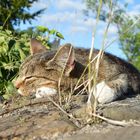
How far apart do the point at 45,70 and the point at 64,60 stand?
425 mm

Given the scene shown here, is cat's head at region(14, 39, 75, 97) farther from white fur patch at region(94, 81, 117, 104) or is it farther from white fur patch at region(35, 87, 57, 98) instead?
white fur patch at region(94, 81, 117, 104)

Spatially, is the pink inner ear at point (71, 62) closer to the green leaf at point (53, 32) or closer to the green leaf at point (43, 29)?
the green leaf at point (53, 32)

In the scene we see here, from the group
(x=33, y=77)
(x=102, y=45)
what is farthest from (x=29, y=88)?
(x=102, y=45)

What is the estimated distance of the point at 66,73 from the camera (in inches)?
→ 262

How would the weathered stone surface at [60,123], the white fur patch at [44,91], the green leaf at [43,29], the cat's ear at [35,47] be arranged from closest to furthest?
the weathered stone surface at [60,123]
the white fur patch at [44,91]
the cat's ear at [35,47]
the green leaf at [43,29]

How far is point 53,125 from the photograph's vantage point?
4281mm

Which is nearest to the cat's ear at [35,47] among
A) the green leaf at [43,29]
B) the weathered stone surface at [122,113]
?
the green leaf at [43,29]

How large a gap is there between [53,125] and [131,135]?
28.1 inches

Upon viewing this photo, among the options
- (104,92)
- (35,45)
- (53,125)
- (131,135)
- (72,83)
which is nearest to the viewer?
(131,135)

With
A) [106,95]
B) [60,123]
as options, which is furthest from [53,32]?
[60,123]

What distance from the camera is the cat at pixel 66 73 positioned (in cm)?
647

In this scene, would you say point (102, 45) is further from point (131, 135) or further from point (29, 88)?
point (29, 88)

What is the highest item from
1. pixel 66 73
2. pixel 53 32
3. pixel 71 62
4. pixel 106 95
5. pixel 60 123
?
pixel 53 32

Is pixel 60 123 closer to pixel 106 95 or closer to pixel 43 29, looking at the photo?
pixel 106 95
